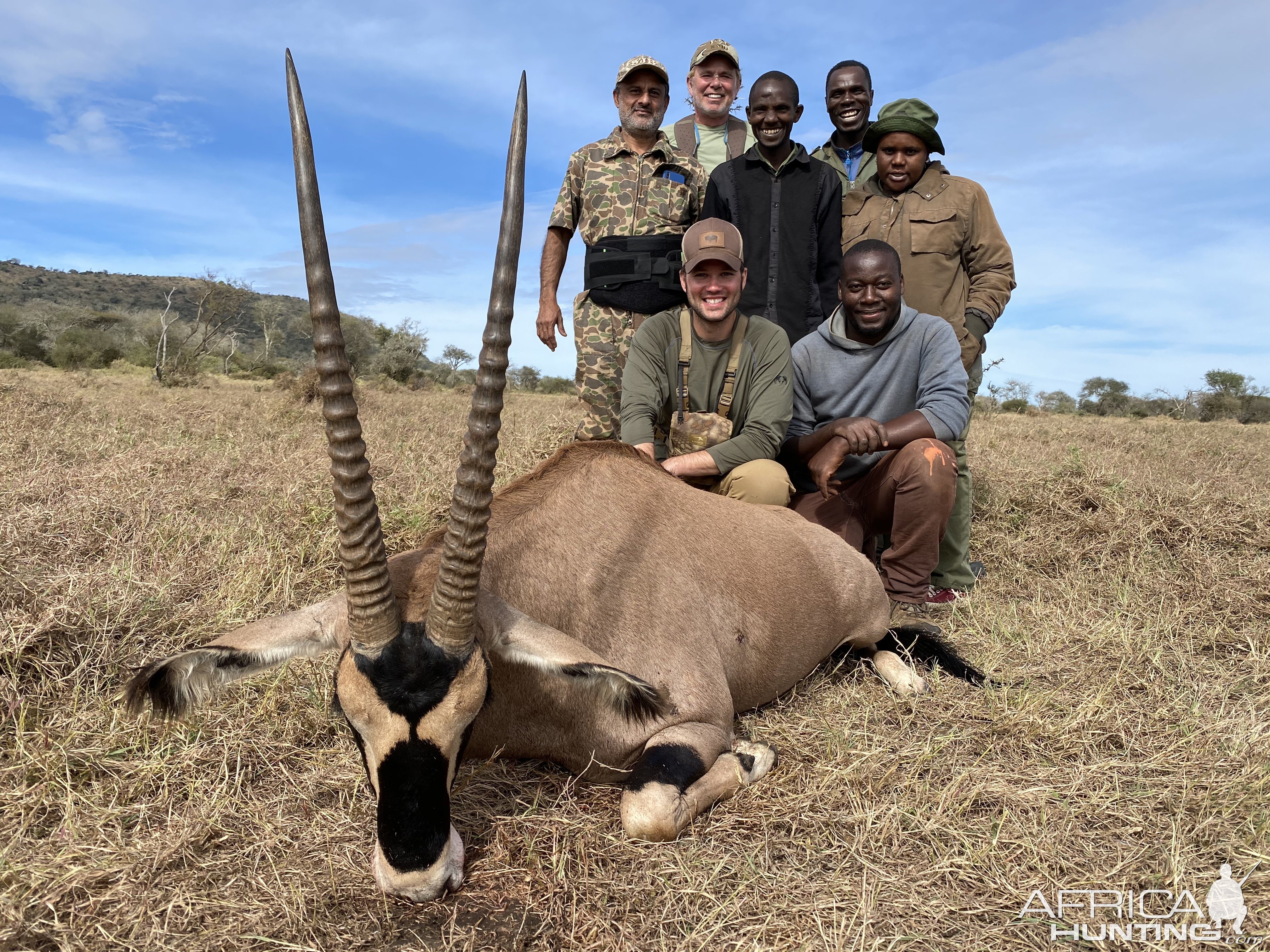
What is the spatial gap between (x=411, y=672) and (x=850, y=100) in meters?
7.08

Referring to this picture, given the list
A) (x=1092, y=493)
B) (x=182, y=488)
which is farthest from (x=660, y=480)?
(x=1092, y=493)

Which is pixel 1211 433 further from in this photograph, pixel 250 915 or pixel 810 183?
pixel 250 915

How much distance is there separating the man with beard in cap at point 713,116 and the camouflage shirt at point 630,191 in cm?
70

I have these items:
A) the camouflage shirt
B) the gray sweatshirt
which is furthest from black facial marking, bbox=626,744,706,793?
the camouflage shirt

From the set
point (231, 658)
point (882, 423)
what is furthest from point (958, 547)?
point (231, 658)

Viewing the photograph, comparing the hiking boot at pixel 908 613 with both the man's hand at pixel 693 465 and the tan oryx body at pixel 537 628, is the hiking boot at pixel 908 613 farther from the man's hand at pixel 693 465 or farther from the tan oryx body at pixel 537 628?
the man's hand at pixel 693 465

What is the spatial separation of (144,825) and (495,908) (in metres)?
1.52

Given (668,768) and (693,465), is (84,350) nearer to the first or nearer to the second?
(693,465)

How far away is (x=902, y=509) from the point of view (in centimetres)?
615

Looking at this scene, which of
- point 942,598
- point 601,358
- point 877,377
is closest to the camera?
point 877,377

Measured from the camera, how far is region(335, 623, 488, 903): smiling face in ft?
9.37

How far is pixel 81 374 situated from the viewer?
945 inches

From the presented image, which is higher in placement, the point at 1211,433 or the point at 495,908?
the point at 1211,433

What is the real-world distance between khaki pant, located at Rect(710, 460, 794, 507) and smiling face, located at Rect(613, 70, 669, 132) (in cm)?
350
